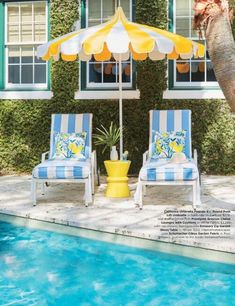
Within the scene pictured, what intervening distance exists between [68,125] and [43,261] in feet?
15.5

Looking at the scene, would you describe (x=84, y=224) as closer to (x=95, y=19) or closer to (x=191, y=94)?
(x=191, y=94)

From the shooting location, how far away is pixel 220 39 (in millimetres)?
7043

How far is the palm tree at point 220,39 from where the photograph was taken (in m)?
6.94

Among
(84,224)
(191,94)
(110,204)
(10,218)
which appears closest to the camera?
(84,224)

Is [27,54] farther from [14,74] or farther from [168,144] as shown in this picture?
[168,144]

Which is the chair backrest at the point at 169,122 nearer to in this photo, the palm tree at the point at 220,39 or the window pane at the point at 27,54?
the palm tree at the point at 220,39

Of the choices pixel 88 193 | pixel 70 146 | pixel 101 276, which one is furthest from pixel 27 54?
pixel 101 276

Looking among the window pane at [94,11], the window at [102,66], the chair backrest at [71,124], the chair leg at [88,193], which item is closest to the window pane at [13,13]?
the window at [102,66]

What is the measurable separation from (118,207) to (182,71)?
5.33 metres

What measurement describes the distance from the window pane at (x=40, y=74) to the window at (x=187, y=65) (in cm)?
311

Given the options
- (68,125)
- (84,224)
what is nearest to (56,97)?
(68,125)

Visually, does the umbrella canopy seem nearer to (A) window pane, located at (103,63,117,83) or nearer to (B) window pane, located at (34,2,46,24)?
(A) window pane, located at (103,63,117,83)

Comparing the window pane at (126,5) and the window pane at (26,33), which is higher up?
the window pane at (126,5)

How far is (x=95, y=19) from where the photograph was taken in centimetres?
1349
